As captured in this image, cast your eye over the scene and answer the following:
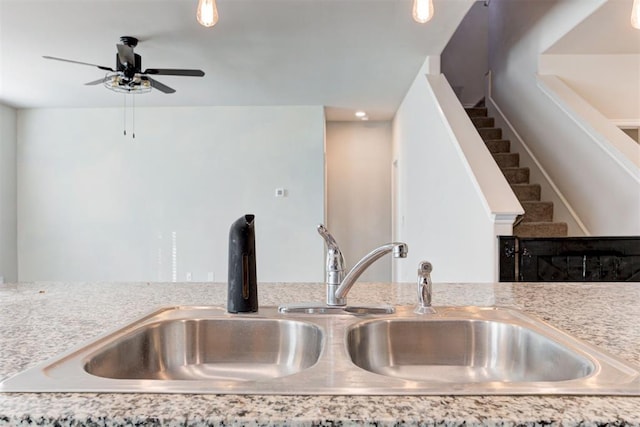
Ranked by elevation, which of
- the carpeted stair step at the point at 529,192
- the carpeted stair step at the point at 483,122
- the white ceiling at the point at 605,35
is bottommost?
the carpeted stair step at the point at 529,192

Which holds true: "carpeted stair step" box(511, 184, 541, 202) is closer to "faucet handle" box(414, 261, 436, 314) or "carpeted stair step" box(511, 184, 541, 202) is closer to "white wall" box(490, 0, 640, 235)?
"white wall" box(490, 0, 640, 235)

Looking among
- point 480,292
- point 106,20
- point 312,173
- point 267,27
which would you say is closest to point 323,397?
point 480,292

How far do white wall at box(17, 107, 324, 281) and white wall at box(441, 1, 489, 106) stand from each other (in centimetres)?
234

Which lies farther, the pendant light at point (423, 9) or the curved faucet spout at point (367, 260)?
the pendant light at point (423, 9)

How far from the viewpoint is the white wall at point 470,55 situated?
242 inches

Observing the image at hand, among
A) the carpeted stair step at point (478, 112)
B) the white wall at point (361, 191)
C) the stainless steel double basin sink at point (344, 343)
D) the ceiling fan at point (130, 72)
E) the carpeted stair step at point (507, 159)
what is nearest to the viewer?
the stainless steel double basin sink at point (344, 343)

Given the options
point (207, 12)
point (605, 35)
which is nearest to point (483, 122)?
point (605, 35)

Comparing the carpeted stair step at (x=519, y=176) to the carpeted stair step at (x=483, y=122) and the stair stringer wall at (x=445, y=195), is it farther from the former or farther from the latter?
the carpeted stair step at (x=483, y=122)

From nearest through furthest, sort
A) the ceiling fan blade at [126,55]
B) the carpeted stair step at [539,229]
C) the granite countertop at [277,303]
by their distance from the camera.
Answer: the granite countertop at [277,303]
the ceiling fan blade at [126,55]
the carpeted stair step at [539,229]

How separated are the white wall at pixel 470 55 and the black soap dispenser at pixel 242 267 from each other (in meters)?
5.87

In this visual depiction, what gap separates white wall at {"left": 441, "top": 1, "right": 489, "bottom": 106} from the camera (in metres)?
6.15

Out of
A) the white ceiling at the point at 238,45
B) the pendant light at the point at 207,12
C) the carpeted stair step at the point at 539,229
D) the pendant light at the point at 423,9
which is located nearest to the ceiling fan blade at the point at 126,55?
the white ceiling at the point at 238,45

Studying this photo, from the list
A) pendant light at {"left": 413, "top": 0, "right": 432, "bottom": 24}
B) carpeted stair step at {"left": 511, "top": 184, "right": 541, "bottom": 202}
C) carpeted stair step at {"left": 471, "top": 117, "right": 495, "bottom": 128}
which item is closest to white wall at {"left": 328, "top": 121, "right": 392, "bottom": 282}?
carpeted stair step at {"left": 471, "top": 117, "right": 495, "bottom": 128}

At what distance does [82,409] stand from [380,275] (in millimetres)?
5785
